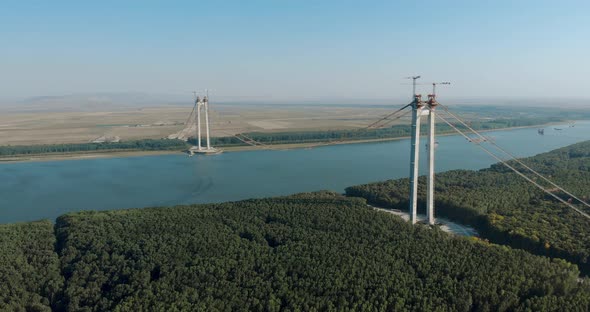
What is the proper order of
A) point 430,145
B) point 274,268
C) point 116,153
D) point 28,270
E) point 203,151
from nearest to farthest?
point 274,268 → point 28,270 → point 430,145 → point 203,151 → point 116,153

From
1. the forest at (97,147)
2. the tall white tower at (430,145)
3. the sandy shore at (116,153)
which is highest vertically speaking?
the tall white tower at (430,145)

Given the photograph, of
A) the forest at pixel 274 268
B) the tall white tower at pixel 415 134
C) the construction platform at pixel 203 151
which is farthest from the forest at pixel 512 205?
the construction platform at pixel 203 151

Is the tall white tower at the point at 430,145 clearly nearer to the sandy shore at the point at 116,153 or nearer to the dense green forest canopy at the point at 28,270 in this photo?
the dense green forest canopy at the point at 28,270

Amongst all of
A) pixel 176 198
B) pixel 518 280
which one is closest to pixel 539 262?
pixel 518 280

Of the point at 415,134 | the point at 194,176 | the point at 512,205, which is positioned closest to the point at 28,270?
the point at 415,134

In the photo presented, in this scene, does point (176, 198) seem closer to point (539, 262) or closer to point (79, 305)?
point (79, 305)

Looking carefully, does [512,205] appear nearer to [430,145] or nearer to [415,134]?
[430,145]
